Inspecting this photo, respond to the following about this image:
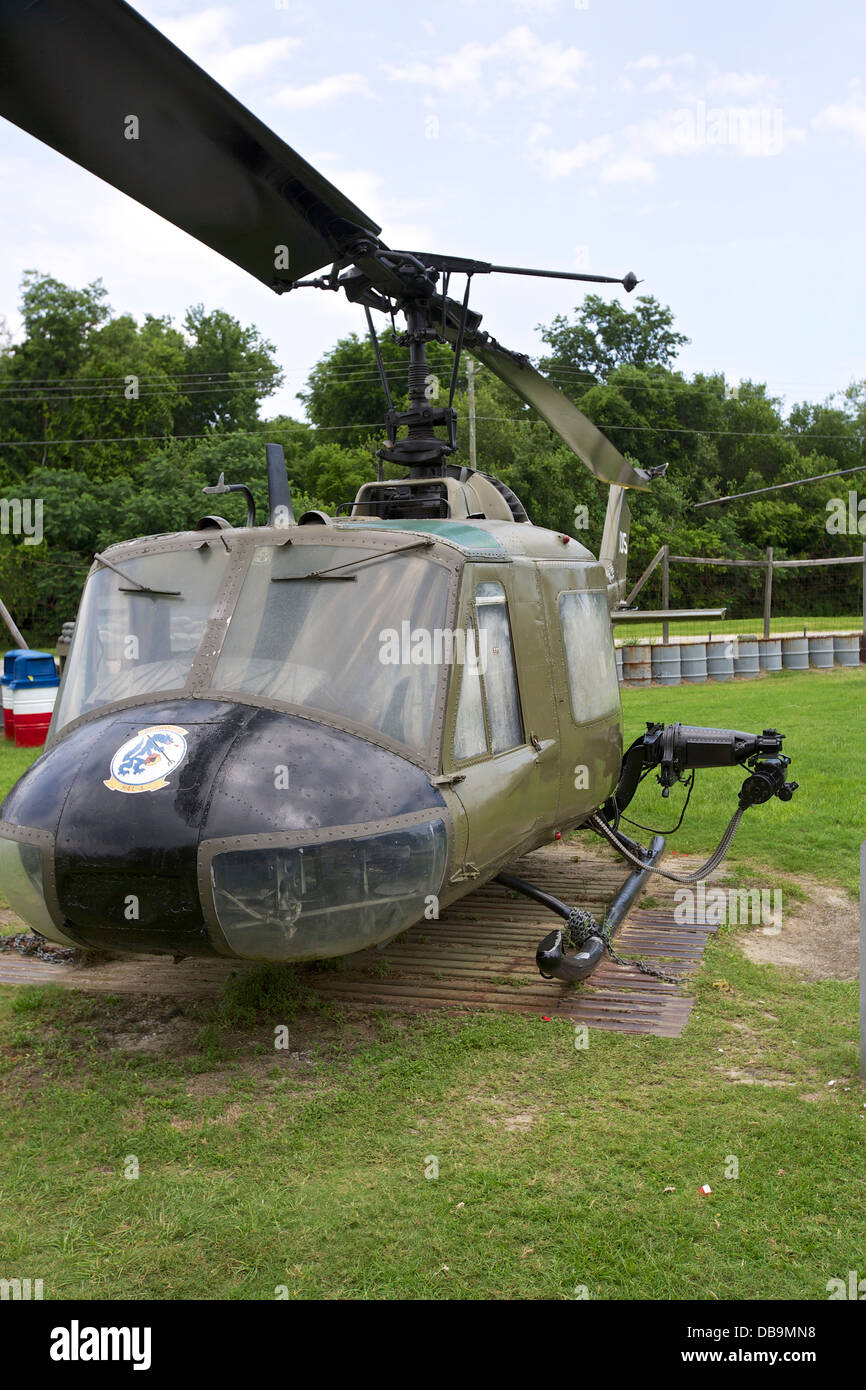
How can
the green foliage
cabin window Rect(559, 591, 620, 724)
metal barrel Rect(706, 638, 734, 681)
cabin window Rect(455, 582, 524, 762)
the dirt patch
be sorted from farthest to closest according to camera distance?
the green foliage
metal barrel Rect(706, 638, 734, 681)
cabin window Rect(559, 591, 620, 724)
the dirt patch
cabin window Rect(455, 582, 524, 762)

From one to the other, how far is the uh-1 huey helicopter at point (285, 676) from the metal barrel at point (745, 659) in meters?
15.2

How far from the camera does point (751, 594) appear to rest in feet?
109

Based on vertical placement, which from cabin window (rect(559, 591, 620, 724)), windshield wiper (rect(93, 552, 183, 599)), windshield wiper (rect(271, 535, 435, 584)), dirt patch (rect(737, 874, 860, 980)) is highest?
windshield wiper (rect(271, 535, 435, 584))

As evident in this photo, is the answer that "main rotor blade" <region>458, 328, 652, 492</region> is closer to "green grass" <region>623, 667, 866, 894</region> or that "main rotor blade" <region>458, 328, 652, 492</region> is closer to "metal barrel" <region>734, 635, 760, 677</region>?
"green grass" <region>623, 667, 866, 894</region>

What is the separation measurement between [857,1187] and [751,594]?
100 feet

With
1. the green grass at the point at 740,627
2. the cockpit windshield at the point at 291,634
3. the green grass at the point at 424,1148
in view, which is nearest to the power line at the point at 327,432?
the green grass at the point at 740,627

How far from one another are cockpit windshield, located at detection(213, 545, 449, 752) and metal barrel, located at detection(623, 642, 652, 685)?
16017mm

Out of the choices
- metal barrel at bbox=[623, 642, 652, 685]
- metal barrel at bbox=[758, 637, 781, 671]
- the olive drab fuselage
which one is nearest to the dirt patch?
the olive drab fuselage

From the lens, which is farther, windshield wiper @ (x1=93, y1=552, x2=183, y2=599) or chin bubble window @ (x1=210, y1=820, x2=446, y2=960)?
windshield wiper @ (x1=93, y1=552, x2=183, y2=599)

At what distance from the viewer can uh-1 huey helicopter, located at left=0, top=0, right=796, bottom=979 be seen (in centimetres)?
449

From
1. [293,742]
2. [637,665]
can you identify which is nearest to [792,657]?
[637,665]

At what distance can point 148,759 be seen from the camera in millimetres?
4777

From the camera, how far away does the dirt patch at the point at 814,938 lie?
22.0 feet

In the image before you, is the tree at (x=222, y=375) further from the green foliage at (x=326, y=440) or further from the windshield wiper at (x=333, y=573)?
the windshield wiper at (x=333, y=573)
